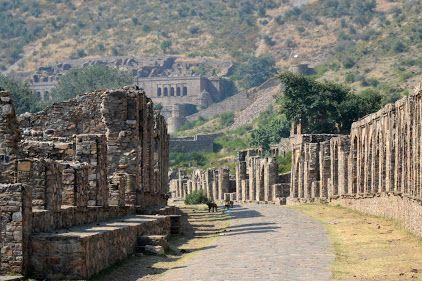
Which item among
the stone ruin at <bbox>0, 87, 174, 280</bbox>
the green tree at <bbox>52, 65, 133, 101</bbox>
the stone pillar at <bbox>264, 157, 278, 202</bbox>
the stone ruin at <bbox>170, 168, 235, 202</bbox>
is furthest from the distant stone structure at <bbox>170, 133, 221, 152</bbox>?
the stone ruin at <bbox>0, 87, 174, 280</bbox>

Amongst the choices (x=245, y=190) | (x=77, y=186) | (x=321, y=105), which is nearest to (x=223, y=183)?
(x=245, y=190)

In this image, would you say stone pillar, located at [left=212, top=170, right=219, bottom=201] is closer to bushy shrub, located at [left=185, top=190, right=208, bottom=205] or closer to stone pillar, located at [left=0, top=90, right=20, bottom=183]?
bushy shrub, located at [left=185, top=190, right=208, bottom=205]

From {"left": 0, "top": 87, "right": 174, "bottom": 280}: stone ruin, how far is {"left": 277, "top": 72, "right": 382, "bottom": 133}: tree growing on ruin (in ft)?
163

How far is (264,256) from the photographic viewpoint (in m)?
29.2

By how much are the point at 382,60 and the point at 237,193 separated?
95841mm

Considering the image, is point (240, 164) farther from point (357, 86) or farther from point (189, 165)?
point (357, 86)

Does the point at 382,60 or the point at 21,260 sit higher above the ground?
the point at 382,60

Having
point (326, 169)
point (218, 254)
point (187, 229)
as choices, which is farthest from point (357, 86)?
point (218, 254)

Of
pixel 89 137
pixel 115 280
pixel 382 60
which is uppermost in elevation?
pixel 382 60

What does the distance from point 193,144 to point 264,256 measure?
137266 millimetres

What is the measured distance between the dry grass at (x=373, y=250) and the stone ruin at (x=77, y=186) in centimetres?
437

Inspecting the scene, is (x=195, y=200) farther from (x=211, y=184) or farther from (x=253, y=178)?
(x=211, y=184)

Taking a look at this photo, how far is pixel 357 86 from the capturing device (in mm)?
170375

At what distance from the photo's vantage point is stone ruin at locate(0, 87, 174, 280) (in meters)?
24.6
